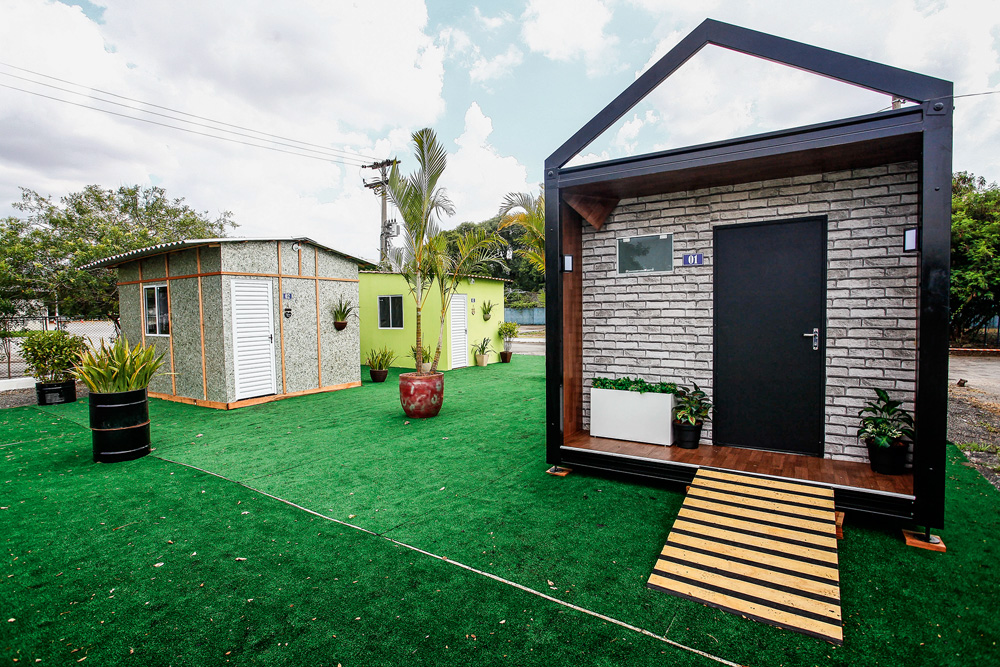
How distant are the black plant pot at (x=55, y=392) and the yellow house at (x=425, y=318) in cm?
595

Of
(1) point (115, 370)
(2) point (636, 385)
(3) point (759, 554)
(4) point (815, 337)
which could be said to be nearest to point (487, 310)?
(2) point (636, 385)

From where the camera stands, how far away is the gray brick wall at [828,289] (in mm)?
3607

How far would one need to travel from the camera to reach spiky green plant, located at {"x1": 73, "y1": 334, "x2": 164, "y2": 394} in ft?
15.8

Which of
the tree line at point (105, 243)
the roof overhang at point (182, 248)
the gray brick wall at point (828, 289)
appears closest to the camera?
the gray brick wall at point (828, 289)

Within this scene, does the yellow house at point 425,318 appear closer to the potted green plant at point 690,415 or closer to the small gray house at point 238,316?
the small gray house at point 238,316

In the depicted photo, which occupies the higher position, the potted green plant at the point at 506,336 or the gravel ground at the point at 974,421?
the potted green plant at the point at 506,336

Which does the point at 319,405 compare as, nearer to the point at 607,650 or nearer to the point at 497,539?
the point at 497,539

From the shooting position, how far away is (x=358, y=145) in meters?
19.7

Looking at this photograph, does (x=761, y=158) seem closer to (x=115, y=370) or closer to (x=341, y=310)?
(x=115, y=370)

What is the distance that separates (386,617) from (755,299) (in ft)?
12.4

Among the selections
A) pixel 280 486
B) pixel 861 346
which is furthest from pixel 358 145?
pixel 861 346

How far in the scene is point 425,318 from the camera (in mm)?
12172

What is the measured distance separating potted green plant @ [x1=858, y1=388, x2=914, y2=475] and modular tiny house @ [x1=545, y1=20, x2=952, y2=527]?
12cm

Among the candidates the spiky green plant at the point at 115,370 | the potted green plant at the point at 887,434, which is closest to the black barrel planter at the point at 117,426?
the spiky green plant at the point at 115,370
